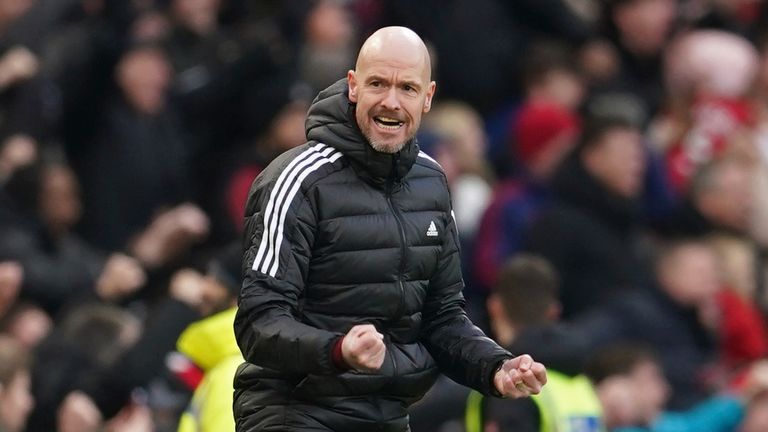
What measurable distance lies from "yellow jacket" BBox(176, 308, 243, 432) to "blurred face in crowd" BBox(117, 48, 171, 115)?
13.8 feet

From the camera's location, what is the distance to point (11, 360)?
9930 millimetres

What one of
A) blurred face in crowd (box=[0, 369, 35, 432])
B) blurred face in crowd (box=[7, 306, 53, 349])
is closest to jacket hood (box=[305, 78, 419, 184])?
blurred face in crowd (box=[0, 369, 35, 432])

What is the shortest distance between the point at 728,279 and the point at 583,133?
1.45 meters

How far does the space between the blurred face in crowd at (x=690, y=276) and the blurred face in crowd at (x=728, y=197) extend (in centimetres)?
56

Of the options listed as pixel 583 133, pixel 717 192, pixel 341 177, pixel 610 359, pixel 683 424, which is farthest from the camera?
pixel 717 192

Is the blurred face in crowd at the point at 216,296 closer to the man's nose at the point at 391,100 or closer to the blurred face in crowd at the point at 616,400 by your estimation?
the blurred face in crowd at the point at 616,400

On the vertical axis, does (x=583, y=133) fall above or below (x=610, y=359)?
above

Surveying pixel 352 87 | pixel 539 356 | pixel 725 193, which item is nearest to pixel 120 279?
pixel 539 356

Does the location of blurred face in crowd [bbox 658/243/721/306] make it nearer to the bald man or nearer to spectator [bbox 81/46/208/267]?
spectator [bbox 81/46/208/267]

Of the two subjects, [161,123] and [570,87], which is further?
[570,87]

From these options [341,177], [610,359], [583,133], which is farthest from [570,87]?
[341,177]

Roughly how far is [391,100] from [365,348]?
33.0 inches

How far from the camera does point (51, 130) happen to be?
1214 centimetres

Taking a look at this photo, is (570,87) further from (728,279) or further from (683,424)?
(683,424)
